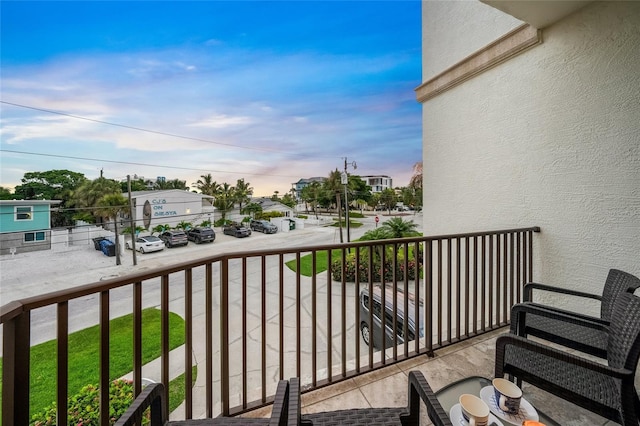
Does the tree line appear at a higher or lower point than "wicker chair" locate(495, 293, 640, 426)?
higher

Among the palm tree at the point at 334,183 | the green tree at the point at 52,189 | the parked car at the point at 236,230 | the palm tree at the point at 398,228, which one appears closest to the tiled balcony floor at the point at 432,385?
the palm tree at the point at 398,228

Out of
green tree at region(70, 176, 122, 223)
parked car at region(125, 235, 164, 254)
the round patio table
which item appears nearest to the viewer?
the round patio table

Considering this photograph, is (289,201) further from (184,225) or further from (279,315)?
(279,315)

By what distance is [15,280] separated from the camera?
14.8 metres

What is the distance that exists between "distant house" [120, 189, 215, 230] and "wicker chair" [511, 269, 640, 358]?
23.2 metres

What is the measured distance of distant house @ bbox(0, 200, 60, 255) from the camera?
16.0 m

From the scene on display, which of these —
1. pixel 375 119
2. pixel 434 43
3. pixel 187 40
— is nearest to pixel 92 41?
pixel 187 40

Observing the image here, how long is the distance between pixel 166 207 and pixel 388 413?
2779 cm

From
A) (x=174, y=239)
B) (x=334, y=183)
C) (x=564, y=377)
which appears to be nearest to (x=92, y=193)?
(x=174, y=239)

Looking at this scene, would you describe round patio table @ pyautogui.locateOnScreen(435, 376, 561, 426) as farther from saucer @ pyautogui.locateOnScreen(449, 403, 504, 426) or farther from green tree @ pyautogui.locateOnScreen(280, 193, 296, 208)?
green tree @ pyautogui.locateOnScreen(280, 193, 296, 208)

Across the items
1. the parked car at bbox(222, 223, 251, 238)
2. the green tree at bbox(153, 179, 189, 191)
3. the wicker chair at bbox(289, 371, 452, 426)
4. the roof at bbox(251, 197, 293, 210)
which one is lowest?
the parked car at bbox(222, 223, 251, 238)

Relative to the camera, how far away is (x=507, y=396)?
0.92 meters

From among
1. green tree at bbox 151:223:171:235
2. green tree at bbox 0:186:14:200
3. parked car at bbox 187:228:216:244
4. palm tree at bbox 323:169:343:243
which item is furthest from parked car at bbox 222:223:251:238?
green tree at bbox 0:186:14:200

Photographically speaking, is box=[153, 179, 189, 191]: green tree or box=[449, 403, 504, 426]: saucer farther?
box=[153, 179, 189, 191]: green tree
